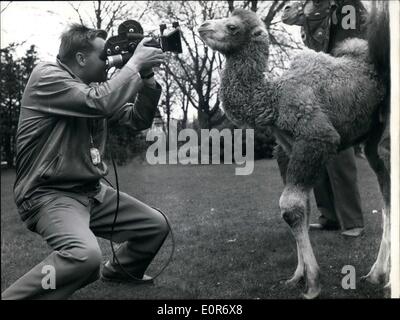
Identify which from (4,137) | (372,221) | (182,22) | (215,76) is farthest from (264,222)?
(4,137)

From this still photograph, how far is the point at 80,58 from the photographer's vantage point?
3.21 meters

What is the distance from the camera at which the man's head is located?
3.19 m

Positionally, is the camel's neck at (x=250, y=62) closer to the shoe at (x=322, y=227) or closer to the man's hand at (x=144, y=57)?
the man's hand at (x=144, y=57)

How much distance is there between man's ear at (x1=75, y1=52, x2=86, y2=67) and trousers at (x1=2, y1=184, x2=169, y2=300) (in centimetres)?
80

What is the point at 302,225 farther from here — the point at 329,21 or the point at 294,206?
the point at 329,21

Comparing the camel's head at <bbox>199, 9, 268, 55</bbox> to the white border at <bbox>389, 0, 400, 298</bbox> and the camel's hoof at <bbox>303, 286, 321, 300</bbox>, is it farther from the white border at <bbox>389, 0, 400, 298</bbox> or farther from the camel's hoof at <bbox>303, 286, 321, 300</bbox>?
the camel's hoof at <bbox>303, 286, 321, 300</bbox>

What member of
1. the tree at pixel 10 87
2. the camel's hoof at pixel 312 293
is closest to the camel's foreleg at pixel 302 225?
the camel's hoof at pixel 312 293

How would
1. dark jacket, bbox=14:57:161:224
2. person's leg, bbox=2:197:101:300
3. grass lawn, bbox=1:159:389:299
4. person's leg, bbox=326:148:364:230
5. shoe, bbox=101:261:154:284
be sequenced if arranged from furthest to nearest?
person's leg, bbox=326:148:364:230 < shoe, bbox=101:261:154:284 < grass lawn, bbox=1:159:389:299 < dark jacket, bbox=14:57:161:224 < person's leg, bbox=2:197:101:300

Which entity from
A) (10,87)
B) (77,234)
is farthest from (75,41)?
(10,87)

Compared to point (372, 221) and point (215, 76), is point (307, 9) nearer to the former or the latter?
point (215, 76)

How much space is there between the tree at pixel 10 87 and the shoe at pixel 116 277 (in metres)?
1.67

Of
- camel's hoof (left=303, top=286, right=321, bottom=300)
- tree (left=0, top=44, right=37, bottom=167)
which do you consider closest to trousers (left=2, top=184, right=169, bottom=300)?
camel's hoof (left=303, top=286, right=321, bottom=300)

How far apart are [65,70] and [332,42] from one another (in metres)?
1.73

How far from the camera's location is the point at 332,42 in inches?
136
